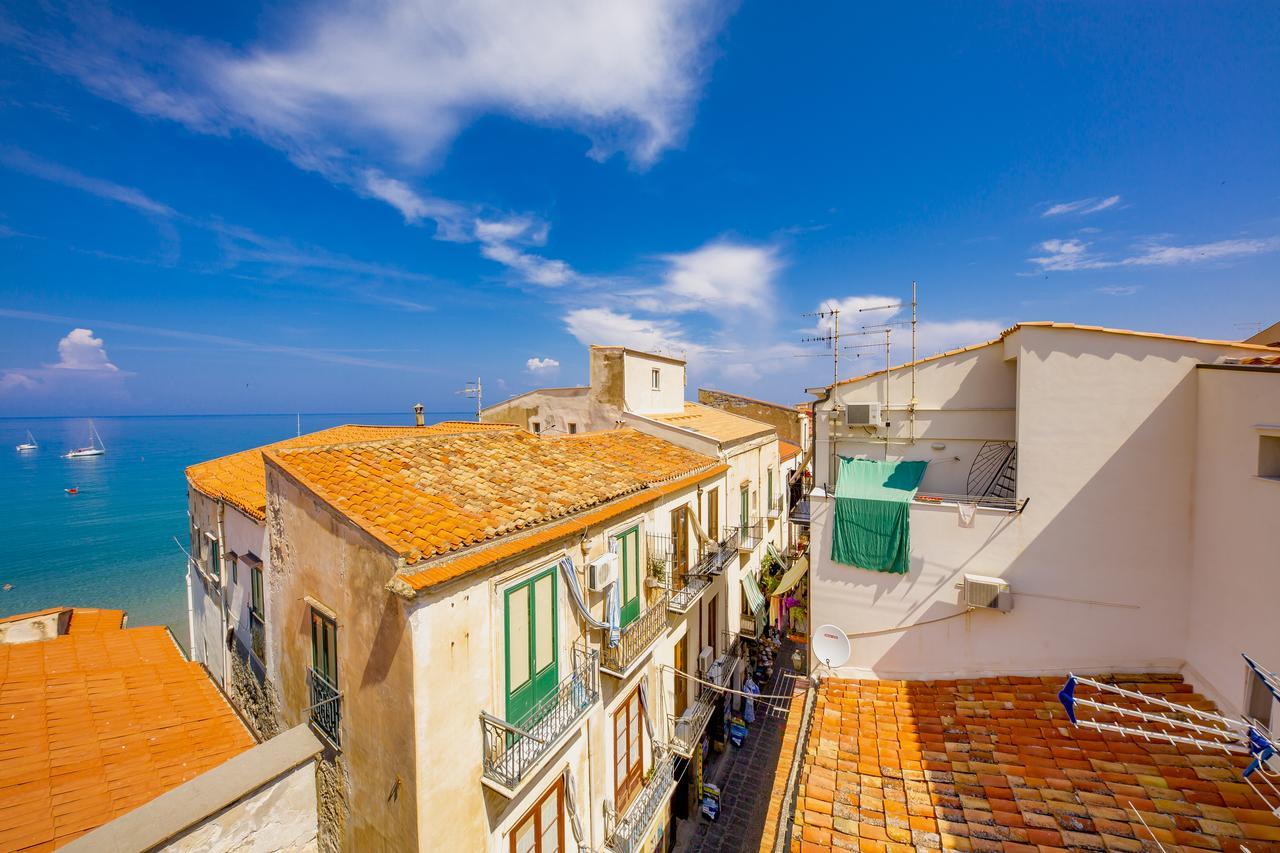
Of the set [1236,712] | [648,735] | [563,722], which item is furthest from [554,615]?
[1236,712]

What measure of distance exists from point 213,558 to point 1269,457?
854 inches

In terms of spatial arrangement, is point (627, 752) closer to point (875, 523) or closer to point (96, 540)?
point (875, 523)

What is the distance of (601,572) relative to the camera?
28.7ft

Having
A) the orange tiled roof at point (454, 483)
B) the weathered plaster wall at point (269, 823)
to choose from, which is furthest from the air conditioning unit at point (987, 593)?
the weathered plaster wall at point (269, 823)

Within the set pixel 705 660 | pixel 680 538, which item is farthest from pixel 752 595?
pixel 680 538

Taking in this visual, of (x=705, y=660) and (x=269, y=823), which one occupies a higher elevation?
(x=269, y=823)

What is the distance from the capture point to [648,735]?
11617mm

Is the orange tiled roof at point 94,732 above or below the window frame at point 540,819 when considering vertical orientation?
above

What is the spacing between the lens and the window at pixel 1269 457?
6.34 metres

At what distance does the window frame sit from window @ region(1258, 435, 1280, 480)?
11.1 metres

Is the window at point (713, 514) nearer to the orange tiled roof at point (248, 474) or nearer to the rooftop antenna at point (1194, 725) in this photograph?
the orange tiled roof at point (248, 474)

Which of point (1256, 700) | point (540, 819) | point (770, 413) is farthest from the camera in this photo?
point (770, 413)

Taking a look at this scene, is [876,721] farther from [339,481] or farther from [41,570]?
[41,570]

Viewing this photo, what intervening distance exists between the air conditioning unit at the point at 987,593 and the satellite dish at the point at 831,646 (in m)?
2.29
